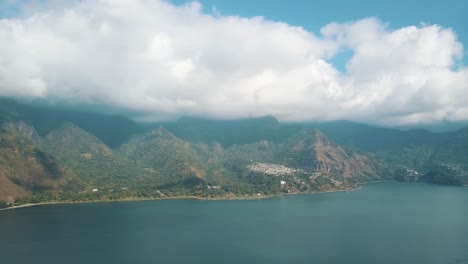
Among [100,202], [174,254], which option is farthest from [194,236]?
[100,202]

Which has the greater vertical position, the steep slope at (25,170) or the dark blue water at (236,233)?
the steep slope at (25,170)

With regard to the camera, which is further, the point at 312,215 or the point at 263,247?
the point at 312,215

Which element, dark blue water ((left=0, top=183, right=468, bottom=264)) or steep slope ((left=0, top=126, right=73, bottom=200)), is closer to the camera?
dark blue water ((left=0, top=183, right=468, bottom=264))

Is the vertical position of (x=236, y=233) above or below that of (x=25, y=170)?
below

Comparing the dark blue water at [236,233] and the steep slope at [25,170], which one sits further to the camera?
the steep slope at [25,170]

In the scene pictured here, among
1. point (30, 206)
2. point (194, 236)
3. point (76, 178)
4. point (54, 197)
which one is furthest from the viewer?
point (76, 178)

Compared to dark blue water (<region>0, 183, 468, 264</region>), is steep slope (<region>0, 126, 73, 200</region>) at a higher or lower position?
higher

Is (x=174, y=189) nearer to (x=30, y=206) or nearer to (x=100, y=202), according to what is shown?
(x=100, y=202)

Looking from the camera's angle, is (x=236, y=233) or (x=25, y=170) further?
(x=25, y=170)
